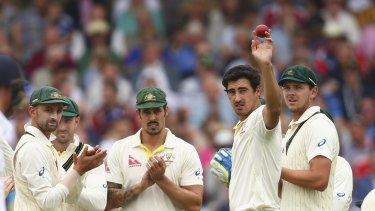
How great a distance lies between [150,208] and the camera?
1142 cm

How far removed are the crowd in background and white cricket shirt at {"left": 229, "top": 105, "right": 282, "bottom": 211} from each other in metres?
6.73

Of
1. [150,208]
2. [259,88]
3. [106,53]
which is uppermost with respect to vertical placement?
[106,53]

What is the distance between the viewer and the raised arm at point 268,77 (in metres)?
9.95

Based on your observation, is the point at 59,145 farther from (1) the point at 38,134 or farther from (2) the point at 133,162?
(1) the point at 38,134

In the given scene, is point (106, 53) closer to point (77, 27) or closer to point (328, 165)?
point (77, 27)

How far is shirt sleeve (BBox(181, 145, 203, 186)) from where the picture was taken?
11.6 meters

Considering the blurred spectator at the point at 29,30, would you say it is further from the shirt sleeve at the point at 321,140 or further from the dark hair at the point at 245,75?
the shirt sleeve at the point at 321,140

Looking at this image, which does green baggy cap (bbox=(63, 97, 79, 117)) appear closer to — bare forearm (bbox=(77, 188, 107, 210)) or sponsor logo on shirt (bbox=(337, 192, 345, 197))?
bare forearm (bbox=(77, 188, 107, 210))

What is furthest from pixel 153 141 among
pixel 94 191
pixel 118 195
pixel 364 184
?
pixel 364 184

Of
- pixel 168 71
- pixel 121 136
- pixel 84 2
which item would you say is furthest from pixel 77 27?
pixel 121 136

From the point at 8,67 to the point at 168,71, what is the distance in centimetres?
898

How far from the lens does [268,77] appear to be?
994 centimetres

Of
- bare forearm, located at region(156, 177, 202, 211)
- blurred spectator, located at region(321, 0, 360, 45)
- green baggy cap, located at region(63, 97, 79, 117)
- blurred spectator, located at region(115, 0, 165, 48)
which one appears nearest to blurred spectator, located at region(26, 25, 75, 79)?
blurred spectator, located at region(115, 0, 165, 48)

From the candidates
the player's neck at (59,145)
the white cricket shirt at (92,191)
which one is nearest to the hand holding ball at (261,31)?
the white cricket shirt at (92,191)
